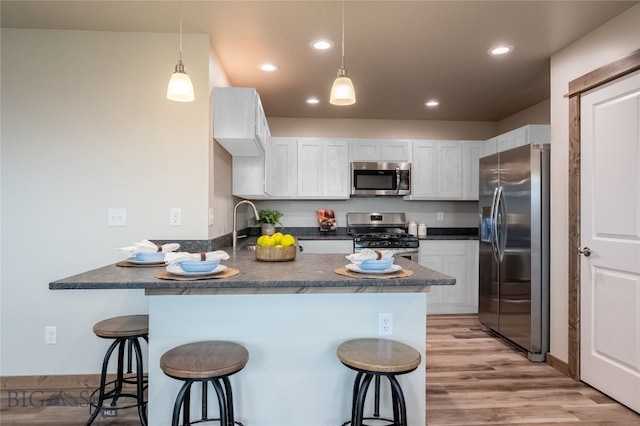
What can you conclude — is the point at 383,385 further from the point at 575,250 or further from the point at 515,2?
the point at 515,2

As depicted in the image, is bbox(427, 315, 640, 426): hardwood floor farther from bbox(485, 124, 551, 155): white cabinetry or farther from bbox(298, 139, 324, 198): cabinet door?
bbox(298, 139, 324, 198): cabinet door

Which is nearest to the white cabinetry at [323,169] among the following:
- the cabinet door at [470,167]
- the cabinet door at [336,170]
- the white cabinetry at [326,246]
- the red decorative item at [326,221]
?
the cabinet door at [336,170]

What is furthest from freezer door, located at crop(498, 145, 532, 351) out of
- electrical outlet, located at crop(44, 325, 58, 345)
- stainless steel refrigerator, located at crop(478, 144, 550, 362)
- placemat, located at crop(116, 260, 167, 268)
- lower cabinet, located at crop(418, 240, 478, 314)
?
electrical outlet, located at crop(44, 325, 58, 345)

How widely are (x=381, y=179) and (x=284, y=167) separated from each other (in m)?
1.20

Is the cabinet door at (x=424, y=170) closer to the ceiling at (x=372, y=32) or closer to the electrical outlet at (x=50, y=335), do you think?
the ceiling at (x=372, y=32)

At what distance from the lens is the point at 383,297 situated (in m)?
1.99

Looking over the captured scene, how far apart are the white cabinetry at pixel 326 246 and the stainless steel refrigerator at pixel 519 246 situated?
1514 millimetres

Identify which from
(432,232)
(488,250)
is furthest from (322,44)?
(432,232)

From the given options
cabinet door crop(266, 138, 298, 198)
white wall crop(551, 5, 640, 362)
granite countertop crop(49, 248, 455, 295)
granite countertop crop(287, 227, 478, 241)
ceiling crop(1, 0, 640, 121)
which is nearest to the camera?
granite countertop crop(49, 248, 455, 295)

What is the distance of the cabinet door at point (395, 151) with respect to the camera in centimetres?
497

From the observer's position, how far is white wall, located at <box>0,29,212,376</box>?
2699 mm

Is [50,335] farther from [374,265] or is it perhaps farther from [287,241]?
[374,265]

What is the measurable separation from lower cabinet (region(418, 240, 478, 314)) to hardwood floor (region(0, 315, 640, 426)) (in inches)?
52.7

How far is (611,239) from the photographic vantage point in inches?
101
